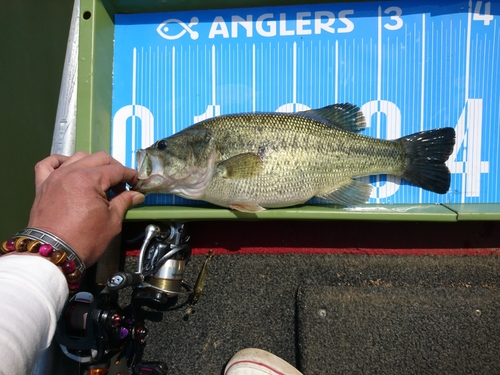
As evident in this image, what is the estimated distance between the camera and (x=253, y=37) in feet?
6.36

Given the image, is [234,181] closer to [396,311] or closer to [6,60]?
[396,311]

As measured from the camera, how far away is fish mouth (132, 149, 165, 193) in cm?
160

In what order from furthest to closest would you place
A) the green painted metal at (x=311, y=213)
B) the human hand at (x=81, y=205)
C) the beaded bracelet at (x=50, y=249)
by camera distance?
the green painted metal at (x=311, y=213), the human hand at (x=81, y=205), the beaded bracelet at (x=50, y=249)

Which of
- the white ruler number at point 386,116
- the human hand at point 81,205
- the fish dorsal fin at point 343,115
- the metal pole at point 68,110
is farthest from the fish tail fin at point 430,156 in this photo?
the metal pole at point 68,110

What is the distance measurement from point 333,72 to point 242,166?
0.83 m

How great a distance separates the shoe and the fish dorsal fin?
4.31 feet

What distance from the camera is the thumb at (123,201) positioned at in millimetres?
1434

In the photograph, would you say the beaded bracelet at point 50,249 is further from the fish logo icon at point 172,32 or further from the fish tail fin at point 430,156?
the fish tail fin at point 430,156

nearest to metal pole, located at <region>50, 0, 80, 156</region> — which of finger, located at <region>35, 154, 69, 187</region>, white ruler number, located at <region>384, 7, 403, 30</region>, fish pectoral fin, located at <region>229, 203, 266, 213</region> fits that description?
finger, located at <region>35, 154, 69, 187</region>

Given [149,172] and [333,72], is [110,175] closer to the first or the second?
[149,172]

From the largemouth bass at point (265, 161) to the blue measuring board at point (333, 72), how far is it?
217 mm

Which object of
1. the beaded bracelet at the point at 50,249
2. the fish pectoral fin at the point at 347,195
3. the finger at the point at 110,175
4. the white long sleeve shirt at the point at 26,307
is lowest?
the white long sleeve shirt at the point at 26,307

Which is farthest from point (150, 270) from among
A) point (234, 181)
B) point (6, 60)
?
point (6, 60)

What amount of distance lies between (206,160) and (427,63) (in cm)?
136
